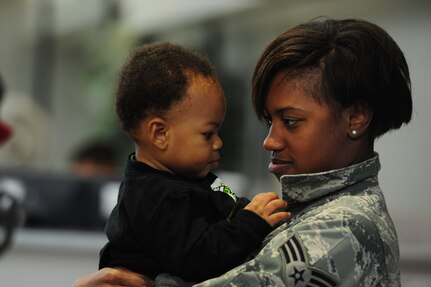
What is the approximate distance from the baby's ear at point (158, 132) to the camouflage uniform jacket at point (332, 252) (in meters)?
0.29

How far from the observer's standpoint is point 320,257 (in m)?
1.67

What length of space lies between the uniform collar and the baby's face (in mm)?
169

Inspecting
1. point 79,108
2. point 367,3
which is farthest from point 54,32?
point 367,3

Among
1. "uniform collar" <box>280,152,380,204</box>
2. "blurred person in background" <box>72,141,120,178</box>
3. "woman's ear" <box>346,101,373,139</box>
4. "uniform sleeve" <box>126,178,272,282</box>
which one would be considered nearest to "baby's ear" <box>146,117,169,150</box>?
"uniform sleeve" <box>126,178,272,282</box>

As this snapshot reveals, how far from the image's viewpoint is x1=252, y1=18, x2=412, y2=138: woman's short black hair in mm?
1850

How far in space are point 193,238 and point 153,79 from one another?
1.15ft

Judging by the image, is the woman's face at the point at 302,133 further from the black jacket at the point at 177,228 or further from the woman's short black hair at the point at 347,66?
the black jacket at the point at 177,228

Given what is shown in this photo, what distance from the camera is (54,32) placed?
513 inches

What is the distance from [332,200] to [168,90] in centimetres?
39

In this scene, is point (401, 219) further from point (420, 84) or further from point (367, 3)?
point (367, 3)

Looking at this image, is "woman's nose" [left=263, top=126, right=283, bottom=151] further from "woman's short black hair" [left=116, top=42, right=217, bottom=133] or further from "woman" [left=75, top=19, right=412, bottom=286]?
"woman's short black hair" [left=116, top=42, right=217, bottom=133]

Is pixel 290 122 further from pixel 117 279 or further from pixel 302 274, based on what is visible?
pixel 117 279

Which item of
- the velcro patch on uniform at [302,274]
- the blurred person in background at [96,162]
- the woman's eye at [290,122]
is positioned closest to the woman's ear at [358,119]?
the woman's eye at [290,122]

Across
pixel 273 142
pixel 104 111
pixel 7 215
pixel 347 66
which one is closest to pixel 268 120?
pixel 273 142
